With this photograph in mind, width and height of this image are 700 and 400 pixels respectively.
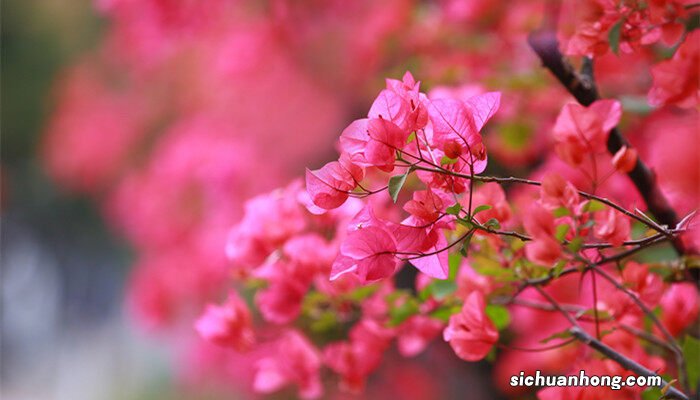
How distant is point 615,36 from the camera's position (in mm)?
351

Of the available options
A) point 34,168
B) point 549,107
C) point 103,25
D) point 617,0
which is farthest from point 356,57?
point 34,168

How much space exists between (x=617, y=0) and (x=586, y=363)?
203 mm

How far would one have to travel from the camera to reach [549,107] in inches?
32.0

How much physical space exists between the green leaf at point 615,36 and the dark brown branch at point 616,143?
0.14 ft

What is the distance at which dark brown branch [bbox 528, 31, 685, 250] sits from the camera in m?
0.39

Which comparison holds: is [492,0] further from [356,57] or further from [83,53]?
[83,53]

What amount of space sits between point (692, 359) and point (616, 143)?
0.13m

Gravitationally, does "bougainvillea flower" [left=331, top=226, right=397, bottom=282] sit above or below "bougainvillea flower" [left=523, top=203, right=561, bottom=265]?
above

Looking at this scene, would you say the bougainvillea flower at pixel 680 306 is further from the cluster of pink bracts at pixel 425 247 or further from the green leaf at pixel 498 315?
the green leaf at pixel 498 315

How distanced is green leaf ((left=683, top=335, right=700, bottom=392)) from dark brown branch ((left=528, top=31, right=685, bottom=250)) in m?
0.06

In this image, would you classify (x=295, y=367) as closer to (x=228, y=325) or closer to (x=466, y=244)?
(x=228, y=325)

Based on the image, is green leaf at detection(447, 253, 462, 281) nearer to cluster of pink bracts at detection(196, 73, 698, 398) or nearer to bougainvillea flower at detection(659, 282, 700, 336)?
cluster of pink bracts at detection(196, 73, 698, 398)

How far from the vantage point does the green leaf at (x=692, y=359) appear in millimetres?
372

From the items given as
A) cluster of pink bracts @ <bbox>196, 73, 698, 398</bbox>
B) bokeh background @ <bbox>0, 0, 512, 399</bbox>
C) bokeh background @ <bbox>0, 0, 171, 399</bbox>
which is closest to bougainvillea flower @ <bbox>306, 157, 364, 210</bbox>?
cluster of pink bracts @ <bbox>196, 73, 698, 398</bbox>
